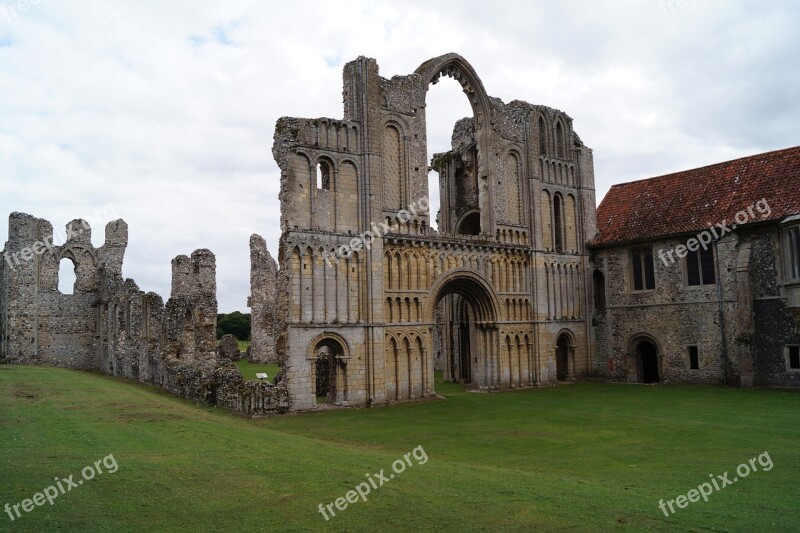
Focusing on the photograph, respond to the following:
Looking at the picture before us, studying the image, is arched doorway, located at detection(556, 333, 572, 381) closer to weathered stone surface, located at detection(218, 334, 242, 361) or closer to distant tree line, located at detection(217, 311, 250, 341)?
weathered stone surface, located at detection(218, 334, 242, 361)

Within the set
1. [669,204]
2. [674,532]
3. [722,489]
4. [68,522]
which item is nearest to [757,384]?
[669,204]

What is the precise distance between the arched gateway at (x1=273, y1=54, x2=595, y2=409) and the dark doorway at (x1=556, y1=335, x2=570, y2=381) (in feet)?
2.29

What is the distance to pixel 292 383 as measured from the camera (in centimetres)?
2420

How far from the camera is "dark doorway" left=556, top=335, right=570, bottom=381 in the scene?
3525 cm

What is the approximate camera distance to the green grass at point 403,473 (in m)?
8.89

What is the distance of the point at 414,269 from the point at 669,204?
15.3m

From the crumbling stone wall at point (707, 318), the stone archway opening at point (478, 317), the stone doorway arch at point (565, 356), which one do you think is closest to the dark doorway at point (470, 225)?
the stone archway opening at point (478, 317)

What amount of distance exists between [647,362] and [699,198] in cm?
931

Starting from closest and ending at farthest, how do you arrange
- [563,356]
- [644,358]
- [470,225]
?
[644,358] → [563,356] → [470,225]

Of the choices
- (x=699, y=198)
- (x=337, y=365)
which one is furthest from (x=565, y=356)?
(x=337, y=365)

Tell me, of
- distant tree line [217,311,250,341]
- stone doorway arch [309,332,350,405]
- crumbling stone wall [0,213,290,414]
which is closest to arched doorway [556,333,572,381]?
stone doorway arch [309,332,350,405]

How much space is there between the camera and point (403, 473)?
39.3 ft

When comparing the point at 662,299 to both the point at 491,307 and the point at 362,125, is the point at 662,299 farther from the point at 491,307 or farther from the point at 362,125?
the point at 362,125

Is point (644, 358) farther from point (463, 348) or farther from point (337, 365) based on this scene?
point (337, 365)
